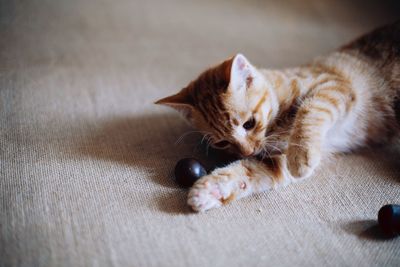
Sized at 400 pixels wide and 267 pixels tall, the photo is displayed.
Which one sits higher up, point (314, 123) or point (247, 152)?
point (314, 123)

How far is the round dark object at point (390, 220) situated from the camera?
107 centimetres

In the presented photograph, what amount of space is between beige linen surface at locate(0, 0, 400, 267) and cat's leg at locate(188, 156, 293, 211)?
0.04 meters

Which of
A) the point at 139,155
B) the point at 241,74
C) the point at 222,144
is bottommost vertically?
the point at 139,155

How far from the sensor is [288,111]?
151cm

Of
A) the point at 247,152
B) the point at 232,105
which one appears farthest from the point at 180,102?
the point at 247,152

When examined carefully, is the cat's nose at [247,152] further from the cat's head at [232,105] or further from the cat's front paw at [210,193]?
the cat's front paw at [210,193]

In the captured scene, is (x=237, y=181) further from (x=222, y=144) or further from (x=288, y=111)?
(x=288, y=111)

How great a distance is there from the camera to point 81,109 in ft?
5.52

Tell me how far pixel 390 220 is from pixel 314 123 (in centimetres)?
43

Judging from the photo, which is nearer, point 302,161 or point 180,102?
point 302,161

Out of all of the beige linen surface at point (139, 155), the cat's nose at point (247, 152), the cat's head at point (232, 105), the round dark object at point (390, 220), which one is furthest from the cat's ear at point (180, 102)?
the round dark object at point (390, 220)

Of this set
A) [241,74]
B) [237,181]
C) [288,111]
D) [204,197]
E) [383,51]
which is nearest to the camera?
[204,197]

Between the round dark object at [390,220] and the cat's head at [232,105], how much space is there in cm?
50

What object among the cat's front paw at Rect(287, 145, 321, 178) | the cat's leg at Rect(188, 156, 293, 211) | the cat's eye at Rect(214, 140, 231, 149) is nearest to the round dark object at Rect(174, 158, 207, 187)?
the cat's leg at Rect(188, 156, 293, 211)
